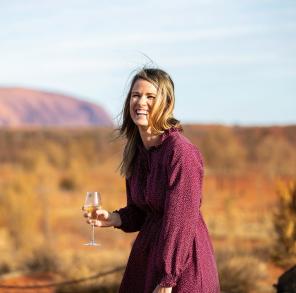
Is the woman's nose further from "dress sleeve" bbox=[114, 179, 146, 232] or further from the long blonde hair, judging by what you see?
"dress sleeve" bbox=[114, 179, 146, 232]

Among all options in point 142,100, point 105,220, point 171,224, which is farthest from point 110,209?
point 171,224

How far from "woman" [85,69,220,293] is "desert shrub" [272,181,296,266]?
7.26m

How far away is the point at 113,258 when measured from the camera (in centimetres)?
1105

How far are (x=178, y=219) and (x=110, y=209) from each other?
1872 cm

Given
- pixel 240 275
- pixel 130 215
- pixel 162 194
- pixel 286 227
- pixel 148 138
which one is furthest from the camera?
pixel 286 227

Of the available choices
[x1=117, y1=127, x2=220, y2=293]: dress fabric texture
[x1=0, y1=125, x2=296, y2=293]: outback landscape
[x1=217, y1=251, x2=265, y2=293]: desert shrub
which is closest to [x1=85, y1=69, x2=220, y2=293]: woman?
[x1=117, y1=127, x2=220, y2=293]: dress fabric texture

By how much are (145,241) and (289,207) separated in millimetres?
7879

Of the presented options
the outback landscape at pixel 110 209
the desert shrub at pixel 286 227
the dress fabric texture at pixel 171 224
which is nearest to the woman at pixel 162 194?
the dress fabric texture at pixel 171 224

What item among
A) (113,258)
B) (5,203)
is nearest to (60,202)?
(5,203)

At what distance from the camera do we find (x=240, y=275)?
849cm

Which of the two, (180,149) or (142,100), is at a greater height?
(142,100)

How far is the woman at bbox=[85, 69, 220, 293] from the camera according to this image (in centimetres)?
308

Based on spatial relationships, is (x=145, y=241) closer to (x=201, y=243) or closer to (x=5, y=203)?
(x=201, y=243)

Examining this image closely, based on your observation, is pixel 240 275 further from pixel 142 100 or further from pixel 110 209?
pixel 110 209
